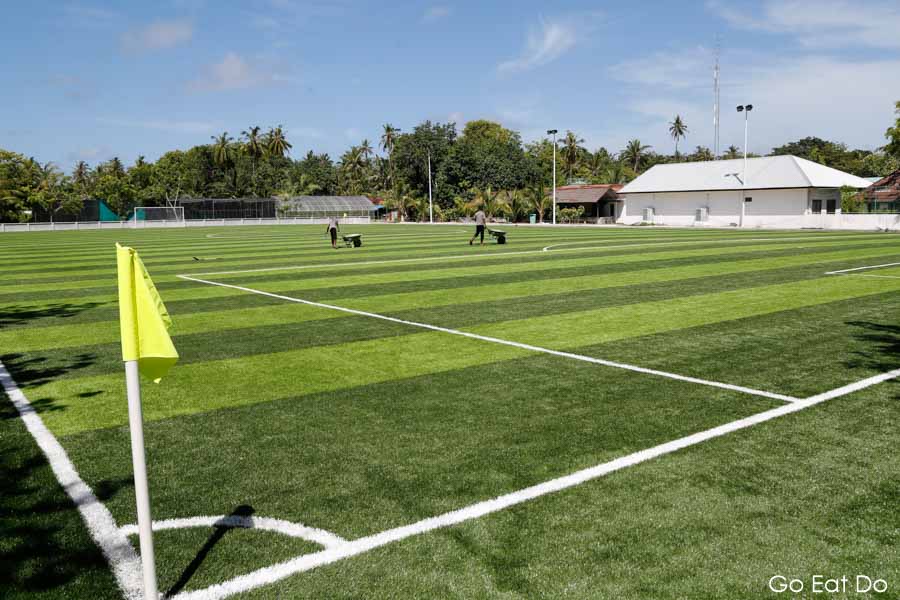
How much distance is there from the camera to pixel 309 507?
15.1 feet

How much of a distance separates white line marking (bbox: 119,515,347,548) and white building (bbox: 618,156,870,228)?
58433mm

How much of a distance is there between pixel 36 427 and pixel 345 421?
2789 mm

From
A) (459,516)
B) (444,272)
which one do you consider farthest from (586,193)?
(459,516)

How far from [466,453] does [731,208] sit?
209 ft

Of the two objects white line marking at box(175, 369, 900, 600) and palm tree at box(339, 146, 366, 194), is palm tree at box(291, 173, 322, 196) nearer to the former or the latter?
palm tree at box(339, 146, 366, 194)

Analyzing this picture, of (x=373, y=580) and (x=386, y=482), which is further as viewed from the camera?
(x=386, y=482)

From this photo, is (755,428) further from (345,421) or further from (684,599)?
(345,421)

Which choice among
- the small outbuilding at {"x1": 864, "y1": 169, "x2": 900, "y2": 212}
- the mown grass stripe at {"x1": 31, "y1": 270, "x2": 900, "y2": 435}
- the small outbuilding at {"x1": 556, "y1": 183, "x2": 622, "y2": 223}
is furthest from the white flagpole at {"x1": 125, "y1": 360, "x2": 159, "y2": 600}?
the small outbuilding at {"x1": 556, "y1": 183, "x2": 622, "y2": 223}

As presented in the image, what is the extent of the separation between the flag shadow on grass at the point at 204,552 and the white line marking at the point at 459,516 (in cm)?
9

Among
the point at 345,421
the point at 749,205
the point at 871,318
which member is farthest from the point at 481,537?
the point at 749,205

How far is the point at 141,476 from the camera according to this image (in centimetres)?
325

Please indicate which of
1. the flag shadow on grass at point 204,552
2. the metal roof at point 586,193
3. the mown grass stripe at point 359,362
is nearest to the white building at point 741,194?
the metal roof at point 586,193

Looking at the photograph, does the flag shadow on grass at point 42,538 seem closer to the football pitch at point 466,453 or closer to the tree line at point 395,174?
the football pitch at point 466,453

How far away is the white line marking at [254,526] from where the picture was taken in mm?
4188
